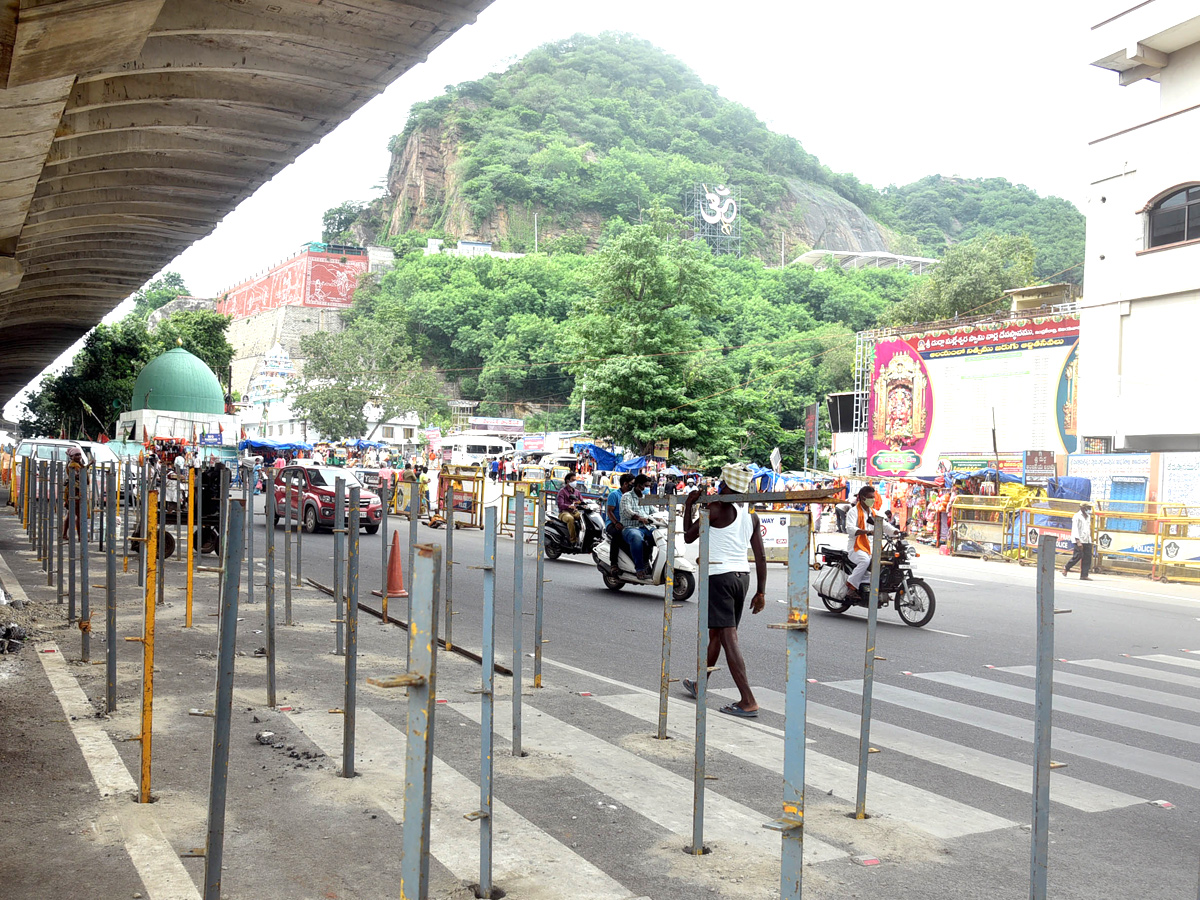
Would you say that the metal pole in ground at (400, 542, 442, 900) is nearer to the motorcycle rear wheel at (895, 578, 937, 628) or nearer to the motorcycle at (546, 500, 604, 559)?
the motorcycle rear wheel at (895, 578, 937, 628)

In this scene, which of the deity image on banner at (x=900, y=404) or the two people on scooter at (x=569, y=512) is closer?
the two people on scooter at (x=569, y=512)

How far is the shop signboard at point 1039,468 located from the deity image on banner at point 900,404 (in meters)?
8.76

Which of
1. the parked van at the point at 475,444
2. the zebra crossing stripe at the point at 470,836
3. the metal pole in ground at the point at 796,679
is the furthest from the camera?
the parked van at the point at 475,444

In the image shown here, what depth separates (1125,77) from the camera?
2920cm

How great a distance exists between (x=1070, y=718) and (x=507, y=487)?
2361 cm

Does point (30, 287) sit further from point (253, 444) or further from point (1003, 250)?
point (1003, 250)

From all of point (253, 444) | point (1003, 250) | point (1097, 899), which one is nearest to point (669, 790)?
point (1097, 899)

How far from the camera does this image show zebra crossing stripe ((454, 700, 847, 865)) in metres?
4.79

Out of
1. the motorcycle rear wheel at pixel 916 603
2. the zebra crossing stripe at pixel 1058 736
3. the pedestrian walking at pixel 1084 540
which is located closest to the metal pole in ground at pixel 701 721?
the zebra crossing stripe at pixel 1058 736

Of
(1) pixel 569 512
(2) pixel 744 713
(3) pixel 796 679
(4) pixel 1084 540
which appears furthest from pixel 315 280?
(3) pixel 796 679

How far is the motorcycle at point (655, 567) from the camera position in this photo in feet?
44.5

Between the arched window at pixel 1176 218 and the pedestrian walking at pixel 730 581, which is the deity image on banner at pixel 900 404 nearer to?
the arched window at pixel 1176 218

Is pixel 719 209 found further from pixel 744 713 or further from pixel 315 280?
pixel 744 713

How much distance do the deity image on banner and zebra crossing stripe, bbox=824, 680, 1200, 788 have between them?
34968 mm
